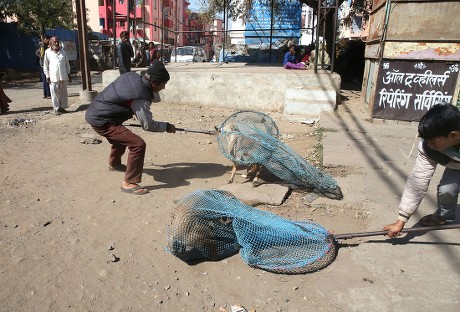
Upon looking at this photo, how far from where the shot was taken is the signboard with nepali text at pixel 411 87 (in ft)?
23.1

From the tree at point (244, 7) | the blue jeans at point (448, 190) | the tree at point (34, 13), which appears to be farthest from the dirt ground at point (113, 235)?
the tree at point (34, 13)

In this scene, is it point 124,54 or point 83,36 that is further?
point 83,36

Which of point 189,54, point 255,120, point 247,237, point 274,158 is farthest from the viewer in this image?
point 189,54

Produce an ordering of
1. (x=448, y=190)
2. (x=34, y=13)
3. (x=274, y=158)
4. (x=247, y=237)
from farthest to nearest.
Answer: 1. (x=34, y=13)
2. (x=274, y=158)
3. (x=448, y=190)
4. (x=247, y=237)

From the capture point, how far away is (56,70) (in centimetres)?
822

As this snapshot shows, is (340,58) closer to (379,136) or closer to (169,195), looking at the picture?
(379,136)

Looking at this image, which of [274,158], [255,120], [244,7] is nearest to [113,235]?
[274,158]

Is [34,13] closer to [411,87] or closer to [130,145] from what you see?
[130,145]

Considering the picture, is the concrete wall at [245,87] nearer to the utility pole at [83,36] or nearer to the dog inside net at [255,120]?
the utility pole at [83,36]

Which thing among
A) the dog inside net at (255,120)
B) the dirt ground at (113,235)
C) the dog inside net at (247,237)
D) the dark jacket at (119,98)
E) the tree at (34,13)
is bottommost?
the dirt ground at (113,235)

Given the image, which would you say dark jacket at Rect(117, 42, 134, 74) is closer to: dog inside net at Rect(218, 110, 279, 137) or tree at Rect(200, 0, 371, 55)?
dog inside net at Rect(218, 110, 279, 137)

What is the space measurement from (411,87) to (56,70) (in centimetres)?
783

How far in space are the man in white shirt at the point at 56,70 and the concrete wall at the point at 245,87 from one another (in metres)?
1.82

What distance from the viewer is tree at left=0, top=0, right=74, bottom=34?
61.5 ft
